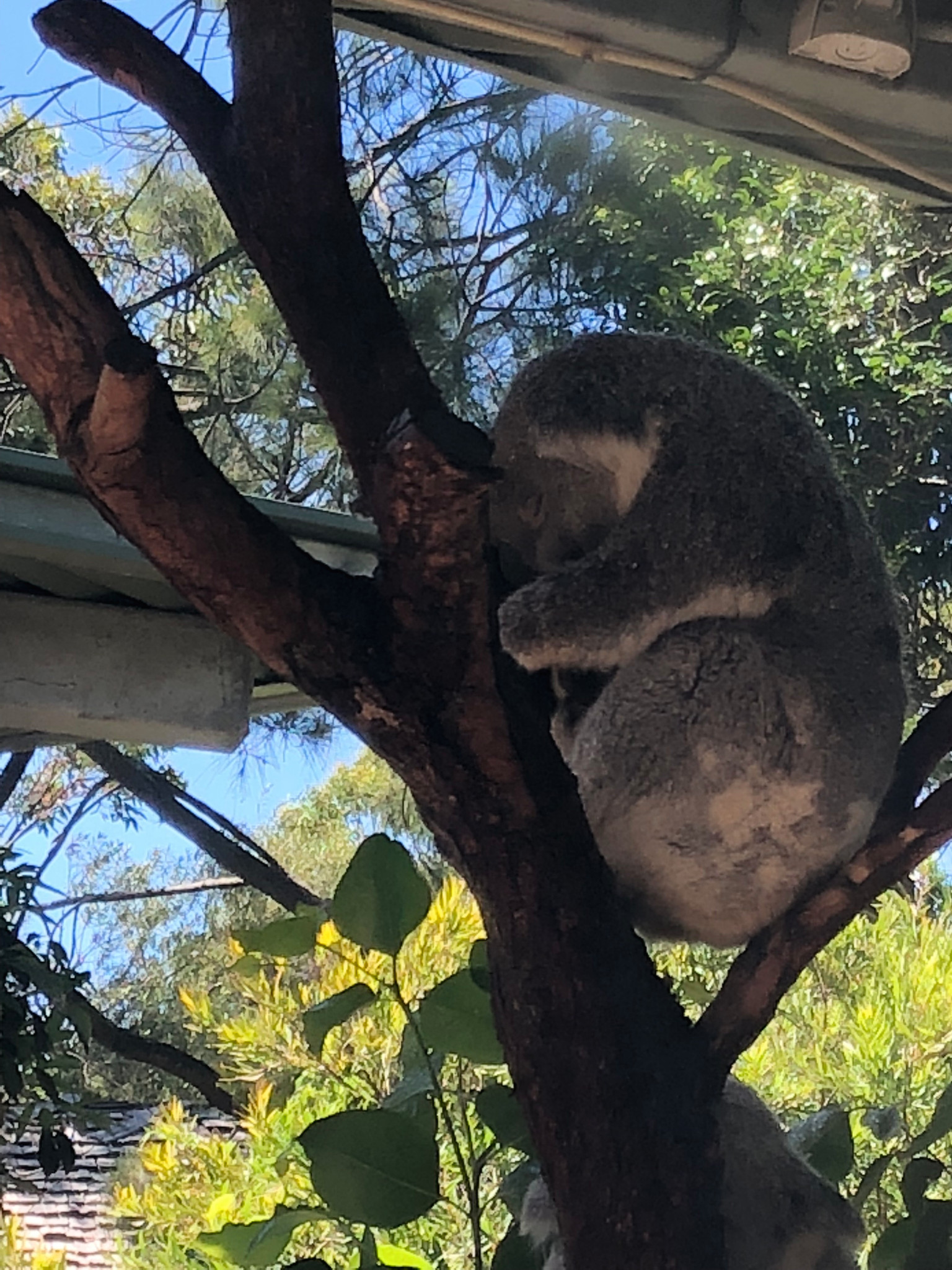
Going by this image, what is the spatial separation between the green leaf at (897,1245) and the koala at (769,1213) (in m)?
0.03

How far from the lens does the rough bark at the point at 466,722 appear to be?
3.02ft

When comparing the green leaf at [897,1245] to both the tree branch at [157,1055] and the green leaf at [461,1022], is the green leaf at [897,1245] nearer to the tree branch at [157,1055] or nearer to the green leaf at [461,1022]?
the green leaf at [461,1022]

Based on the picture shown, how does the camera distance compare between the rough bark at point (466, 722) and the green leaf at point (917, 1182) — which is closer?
the rough bark at point (466, 722)

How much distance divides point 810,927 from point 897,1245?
0.29 meters

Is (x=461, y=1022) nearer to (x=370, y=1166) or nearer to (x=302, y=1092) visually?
(x=370, y=1166)

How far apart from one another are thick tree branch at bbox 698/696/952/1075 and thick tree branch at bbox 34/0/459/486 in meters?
0.49

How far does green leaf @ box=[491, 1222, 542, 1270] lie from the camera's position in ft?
4.06

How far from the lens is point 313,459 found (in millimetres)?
2541

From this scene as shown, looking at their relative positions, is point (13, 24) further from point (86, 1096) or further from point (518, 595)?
point (86, 1096)

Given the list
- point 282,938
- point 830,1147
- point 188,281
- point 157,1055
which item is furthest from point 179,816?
point 830,1147

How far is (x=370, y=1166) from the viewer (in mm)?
1108

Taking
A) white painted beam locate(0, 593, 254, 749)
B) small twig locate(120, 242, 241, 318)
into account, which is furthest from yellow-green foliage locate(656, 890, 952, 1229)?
small twig locate(120, 242, 241, 318)

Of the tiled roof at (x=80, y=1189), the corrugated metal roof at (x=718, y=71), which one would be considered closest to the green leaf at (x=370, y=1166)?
the corrugated metal roof at (x=718, y=71)

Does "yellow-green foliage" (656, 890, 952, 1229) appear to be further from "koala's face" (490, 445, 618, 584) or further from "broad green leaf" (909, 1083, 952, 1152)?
"koala's face" (490, 445, 618, 584)
